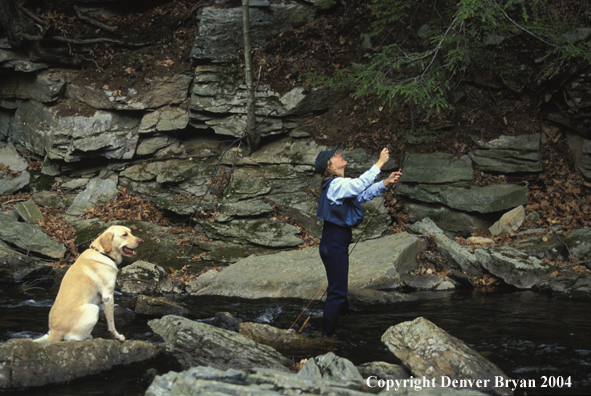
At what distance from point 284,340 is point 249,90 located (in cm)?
831

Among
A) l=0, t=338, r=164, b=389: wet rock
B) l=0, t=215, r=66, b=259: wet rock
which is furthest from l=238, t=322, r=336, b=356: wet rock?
l=0, t=215, r=66, b=259: wet rock

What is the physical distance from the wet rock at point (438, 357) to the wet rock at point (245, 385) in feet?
3.45

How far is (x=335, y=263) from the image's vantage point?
534cm

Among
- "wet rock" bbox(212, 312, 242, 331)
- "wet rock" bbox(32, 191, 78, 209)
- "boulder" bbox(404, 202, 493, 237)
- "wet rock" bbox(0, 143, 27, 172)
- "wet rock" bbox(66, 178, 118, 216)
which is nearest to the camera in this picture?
"wet rock" bbox(212, 312, 242, 331)

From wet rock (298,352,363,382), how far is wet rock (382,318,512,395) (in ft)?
2.21

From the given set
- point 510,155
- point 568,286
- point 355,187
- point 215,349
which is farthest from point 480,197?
point 215,349

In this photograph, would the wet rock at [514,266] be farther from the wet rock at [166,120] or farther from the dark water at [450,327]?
the wet rock at [166,120]

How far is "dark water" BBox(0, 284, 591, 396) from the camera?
4238mm

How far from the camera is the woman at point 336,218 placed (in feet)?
17.0

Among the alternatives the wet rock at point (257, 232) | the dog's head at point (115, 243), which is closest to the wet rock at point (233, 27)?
the wet rock at point (257, 232)

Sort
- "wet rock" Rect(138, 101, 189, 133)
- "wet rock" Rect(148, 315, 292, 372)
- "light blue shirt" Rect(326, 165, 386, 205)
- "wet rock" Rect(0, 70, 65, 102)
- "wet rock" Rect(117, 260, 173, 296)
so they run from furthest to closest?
"wet rock" Rect(0, 70, 65, 102) → "wet rock" Rect(138, 101, 189, 133) → "wet rock" Rect(117, 260, 173, 296) → "light blue shirt" Rect(326, 165, 386, 205) → "wet rock" Rect(148, 315, 292, 372)

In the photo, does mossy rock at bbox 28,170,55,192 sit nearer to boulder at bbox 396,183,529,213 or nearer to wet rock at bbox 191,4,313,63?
wet rock at bbox 191,4,313,63

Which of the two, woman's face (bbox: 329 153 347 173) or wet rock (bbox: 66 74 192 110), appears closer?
woman's face (bbox: 329 153 347 173)

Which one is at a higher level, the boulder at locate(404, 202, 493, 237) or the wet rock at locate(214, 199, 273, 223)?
the wet rock at locate(214, 199, 273, 223)
